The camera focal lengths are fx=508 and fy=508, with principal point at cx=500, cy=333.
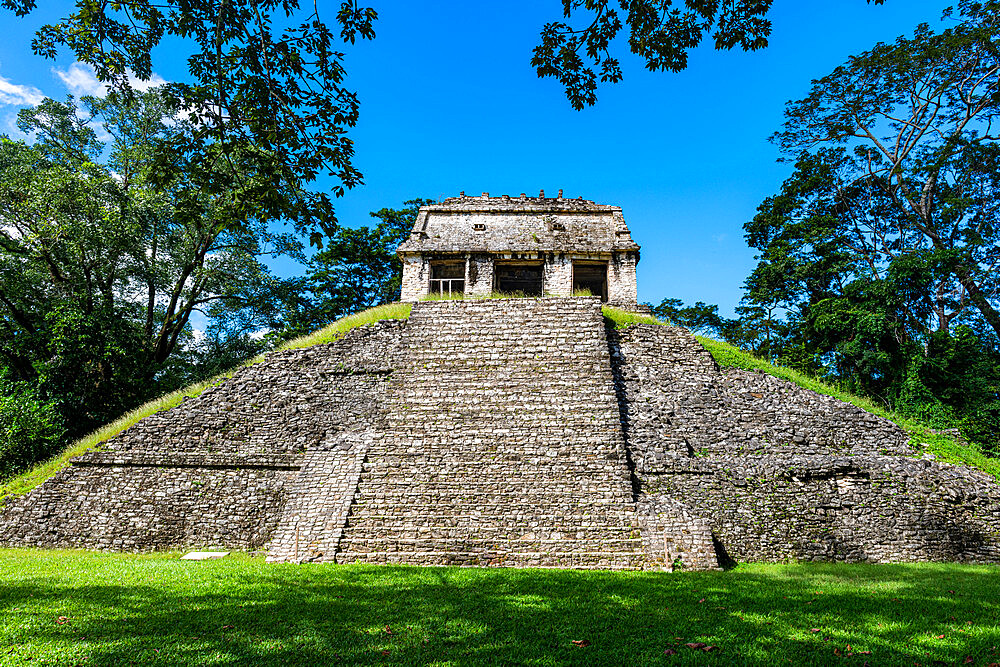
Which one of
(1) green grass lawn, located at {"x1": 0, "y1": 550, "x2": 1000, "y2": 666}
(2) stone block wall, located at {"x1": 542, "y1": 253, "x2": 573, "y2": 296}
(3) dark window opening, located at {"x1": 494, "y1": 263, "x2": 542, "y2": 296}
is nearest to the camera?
(1) green grass lawn, located at {"x1": 0, "y1": 550, "x2": 1000, "y2": 666}

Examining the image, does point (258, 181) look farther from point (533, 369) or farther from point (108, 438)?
point (108, 438)

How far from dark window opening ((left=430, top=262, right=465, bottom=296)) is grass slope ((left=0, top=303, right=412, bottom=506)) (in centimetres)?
288

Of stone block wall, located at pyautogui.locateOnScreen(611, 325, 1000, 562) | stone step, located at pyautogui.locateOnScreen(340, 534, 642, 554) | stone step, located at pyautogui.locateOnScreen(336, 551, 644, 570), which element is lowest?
stone step, located at pyautogui.locateOnScreen(336, 551, 644, 570)

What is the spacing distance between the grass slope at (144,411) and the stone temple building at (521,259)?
3.29 metres

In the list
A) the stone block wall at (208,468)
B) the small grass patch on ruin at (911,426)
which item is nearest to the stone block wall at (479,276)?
the stone block wall at (208,468)

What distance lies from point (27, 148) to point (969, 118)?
38.8 meters

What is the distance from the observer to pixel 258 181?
4.76 metres

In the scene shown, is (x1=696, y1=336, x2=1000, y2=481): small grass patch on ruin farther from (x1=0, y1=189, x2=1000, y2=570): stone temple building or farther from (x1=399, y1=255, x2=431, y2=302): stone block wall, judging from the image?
(x1=399, y1=255, x2=431, y2=302): stone block wall

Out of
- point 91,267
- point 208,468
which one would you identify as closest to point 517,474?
point 208,468

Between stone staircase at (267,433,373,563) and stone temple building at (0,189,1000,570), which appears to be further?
stone temple building at (0,189,1000,570)

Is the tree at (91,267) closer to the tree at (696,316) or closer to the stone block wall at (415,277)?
the stone block wall at (415,277)

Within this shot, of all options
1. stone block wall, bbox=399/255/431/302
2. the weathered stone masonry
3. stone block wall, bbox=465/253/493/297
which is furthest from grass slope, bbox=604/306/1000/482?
stone block wall, bbox=399/255/431/302

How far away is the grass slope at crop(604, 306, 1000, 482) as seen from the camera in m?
11.6

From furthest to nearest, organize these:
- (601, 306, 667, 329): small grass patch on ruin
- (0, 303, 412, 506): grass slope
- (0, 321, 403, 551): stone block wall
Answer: (601, 306, 667, 329): small grass patch on ruin
(0, 303, 412, 506): grass slope
(0, 321, 403, 551): stone block wall
